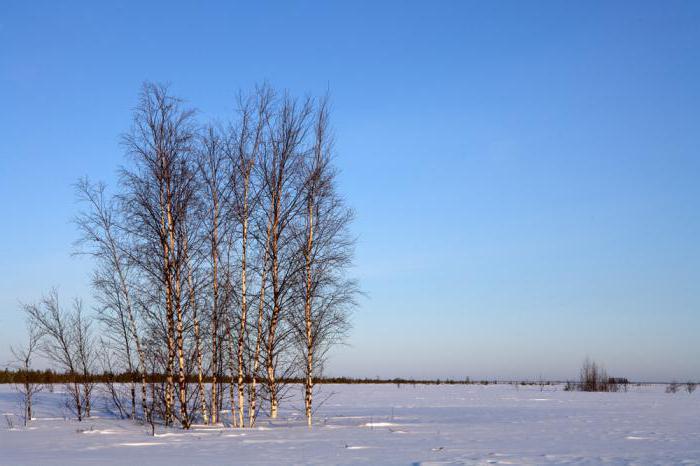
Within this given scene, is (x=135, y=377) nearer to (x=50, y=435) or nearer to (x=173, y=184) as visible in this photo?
(x=50, y=435)

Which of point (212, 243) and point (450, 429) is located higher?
point (212, 243)

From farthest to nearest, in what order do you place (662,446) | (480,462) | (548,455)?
(662,446) < (548,455) < (480,462)

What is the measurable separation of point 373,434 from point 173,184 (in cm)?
1005

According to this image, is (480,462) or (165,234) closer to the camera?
(480,462)

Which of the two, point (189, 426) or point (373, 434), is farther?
point (189, 426)

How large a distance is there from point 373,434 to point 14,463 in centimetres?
906

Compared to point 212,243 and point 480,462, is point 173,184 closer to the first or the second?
point 212,243

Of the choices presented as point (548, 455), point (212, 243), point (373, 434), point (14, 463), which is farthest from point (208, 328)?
point (548, 455)

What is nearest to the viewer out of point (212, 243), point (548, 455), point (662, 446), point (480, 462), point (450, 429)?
point (480, 462)

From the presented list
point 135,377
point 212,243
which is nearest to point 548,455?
point 212,243

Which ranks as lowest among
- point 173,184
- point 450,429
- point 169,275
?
point 450,429

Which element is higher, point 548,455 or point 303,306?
point 303,306

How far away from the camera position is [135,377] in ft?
82.8

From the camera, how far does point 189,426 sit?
2053cm
